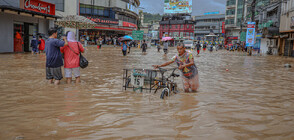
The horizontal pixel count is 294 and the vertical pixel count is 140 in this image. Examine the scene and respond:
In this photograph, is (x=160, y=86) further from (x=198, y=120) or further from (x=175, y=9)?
(x=175, y=9)

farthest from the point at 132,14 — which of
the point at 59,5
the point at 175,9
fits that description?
the point at 59,5

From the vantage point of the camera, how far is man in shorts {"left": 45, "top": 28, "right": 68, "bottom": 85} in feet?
23.5

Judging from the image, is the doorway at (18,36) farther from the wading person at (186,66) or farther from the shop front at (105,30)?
the shop front at (105,30)

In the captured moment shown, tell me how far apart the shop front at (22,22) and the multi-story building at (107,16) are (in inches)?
1034

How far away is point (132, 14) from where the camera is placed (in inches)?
2569

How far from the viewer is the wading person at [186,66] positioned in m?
6.11

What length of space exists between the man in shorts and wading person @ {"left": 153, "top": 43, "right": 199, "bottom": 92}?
3.11 meters

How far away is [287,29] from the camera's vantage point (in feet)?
108

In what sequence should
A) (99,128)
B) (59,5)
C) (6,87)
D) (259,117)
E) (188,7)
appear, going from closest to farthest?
(99,128), (259,117), (6,87), (59,5), (188,7)

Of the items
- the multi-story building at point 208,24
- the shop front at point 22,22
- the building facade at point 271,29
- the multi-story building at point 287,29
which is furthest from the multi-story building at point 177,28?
the shop front at point 22,22

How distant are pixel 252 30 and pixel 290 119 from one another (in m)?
28.0

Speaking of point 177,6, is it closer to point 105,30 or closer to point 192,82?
point 105,30

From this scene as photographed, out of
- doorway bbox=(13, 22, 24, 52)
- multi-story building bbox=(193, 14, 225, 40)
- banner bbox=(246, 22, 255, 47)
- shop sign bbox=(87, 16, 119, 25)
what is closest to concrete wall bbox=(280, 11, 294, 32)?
banner bbox=(246, 22, 255, 47)

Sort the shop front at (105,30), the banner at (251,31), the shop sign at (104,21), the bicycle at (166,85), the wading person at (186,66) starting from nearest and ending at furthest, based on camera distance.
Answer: the bicycle at (166,85) → the wading person at (186,66) → the banner at (251,31) → the shop sign at (104,21) → the shop front at (105,30)
